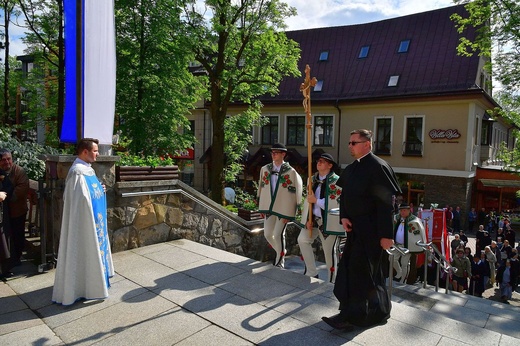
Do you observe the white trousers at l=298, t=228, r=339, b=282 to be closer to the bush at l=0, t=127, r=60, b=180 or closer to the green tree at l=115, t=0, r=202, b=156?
the bush at l=0, t=127, r=60, b=180

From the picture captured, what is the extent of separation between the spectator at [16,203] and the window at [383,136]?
19.8 meters

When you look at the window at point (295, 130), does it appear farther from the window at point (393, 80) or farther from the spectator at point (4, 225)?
the spectator at point (4, 225)

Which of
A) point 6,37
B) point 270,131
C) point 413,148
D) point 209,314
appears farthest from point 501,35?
point 6,37

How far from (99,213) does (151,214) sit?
6.68ft

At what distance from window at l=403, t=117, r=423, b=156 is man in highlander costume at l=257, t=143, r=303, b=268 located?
17.0 metres

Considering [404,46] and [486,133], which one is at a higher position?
[404,46]

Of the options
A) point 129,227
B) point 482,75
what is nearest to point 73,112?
point 129,227

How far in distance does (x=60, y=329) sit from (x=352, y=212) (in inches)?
113

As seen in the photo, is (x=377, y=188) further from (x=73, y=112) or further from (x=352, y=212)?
(x=73, y=112)

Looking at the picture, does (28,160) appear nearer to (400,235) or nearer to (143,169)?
(143,169)

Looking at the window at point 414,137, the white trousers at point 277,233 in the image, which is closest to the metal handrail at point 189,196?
the white trousers at point 277,233

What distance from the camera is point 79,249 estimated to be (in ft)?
12.4

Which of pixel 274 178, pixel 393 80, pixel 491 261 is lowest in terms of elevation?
pixel 491 261

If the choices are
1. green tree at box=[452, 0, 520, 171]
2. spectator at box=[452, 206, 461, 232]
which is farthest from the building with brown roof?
green tree at box=[452, 0, 520, 171]
